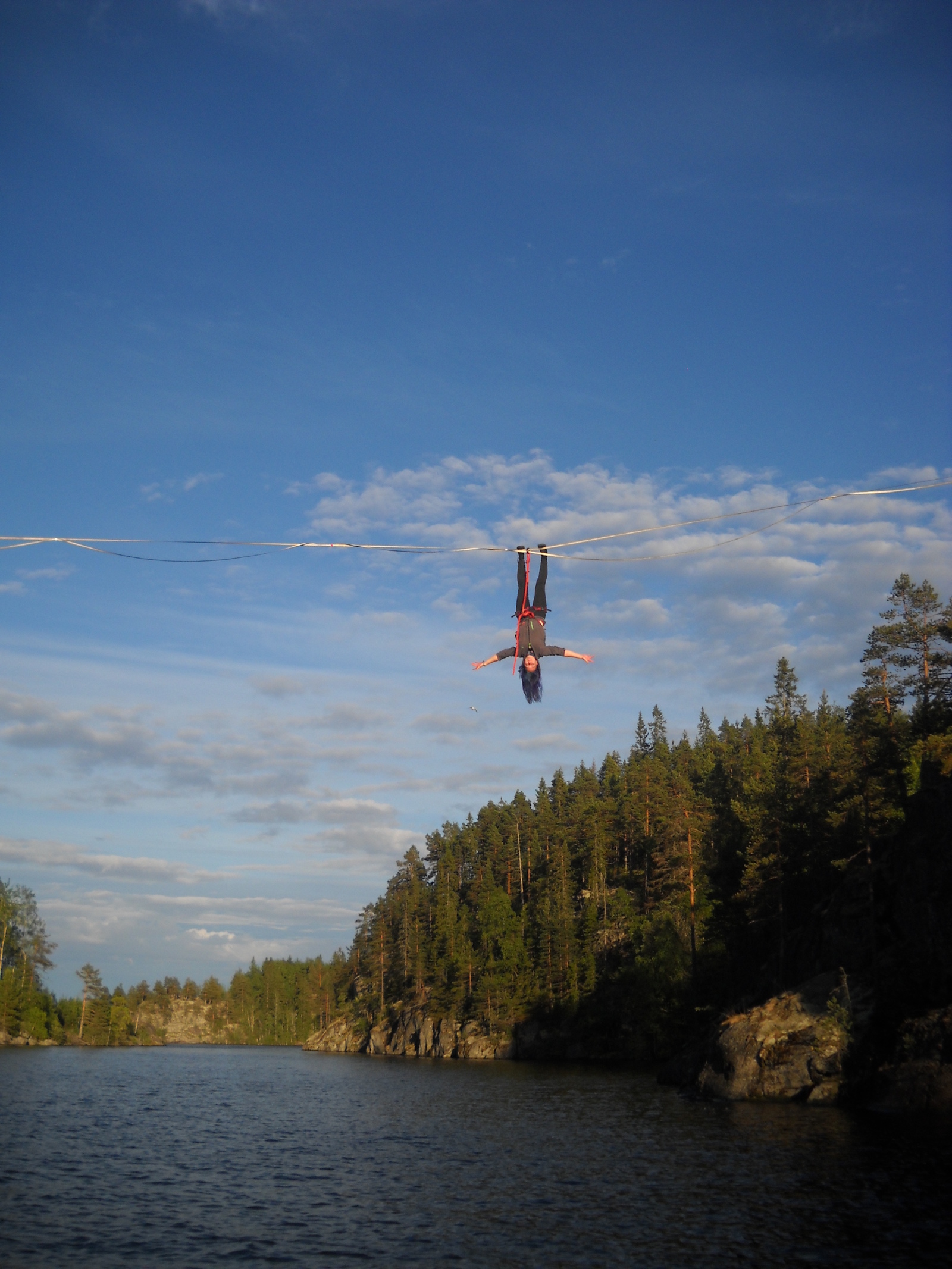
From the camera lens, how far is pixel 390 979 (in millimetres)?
114062

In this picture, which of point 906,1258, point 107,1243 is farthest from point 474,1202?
point 906,1258

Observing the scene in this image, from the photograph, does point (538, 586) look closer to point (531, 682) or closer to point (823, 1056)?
point (531, 682)

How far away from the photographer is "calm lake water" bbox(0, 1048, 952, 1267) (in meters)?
17.7

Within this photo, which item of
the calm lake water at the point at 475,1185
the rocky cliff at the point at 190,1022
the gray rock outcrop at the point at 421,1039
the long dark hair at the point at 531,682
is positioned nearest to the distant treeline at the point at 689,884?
the gray rock outcrop at the point at 421,1039

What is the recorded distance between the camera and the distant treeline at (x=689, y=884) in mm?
42969

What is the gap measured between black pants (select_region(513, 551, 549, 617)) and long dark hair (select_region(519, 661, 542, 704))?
1.19m

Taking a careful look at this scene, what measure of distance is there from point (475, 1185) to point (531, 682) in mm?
14729

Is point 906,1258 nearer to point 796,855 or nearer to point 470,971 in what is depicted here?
point 796,855

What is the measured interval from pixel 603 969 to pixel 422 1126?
1876 inches

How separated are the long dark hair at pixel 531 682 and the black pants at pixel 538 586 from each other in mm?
1194

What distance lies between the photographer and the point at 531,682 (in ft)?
62.2

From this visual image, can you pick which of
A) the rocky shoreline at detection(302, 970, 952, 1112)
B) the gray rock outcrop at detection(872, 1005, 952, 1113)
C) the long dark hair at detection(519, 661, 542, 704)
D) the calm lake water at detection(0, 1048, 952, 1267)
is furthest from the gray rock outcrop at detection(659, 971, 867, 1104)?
the long dark hair at detection(519, 661, 542, 704)

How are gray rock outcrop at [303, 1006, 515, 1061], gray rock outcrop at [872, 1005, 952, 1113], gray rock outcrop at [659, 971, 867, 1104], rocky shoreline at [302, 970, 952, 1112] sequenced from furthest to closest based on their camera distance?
gray rock outcrop at [303, 1006, 515, 1061] < gray rock outcrop at [659, 971, 867, 1104] < rocky shoreline at [302, 970, 952, 1112] < gray rock outcrop at [872, 1005, 952, 1113]

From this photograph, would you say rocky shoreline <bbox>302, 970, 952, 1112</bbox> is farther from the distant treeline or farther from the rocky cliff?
the rocky cliff
